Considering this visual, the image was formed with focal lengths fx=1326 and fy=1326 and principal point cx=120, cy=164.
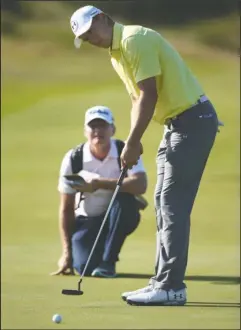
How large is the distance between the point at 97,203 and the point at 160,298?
217cm

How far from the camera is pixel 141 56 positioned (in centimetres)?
586

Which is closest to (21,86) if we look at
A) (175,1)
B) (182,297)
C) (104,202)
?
(175,1)

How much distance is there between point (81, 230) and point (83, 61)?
1264 centimetres

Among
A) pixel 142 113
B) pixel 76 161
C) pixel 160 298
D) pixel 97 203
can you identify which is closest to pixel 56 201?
pixel 76 161

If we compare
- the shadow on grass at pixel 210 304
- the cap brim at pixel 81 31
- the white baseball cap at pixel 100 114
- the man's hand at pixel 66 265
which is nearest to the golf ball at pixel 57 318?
the shadow on grass at pixel 210 304

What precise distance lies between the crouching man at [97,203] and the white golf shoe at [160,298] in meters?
1.50

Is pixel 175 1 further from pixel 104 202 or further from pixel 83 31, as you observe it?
pixel 83 31

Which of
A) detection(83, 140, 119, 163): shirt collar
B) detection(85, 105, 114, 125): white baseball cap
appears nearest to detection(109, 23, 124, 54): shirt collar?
detection(85, 105, 114, 125): white baseball cap

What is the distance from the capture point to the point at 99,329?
314 inches

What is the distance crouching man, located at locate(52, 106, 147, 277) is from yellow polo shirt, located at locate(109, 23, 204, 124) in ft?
5.66

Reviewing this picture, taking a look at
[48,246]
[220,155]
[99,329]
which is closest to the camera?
[99,329]

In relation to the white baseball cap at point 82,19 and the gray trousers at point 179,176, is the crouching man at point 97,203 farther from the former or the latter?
the white baseball cap at point 82,19

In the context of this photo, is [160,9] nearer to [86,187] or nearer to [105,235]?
[105,235]

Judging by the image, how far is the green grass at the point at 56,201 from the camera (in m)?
7.52
